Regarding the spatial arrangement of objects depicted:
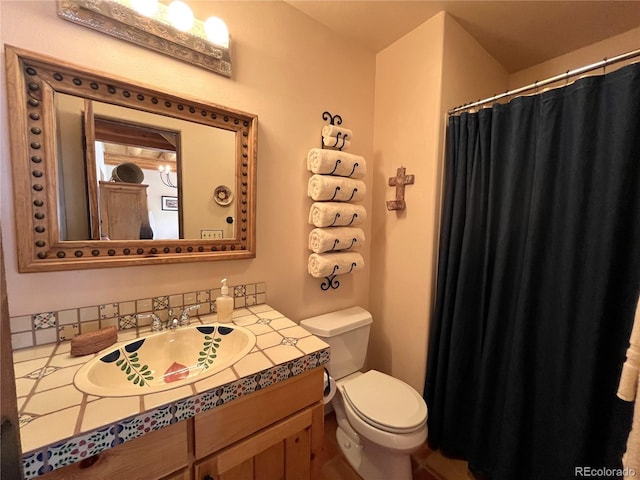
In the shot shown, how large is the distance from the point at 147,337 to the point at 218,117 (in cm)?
93

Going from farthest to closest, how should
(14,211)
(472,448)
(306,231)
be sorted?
(306,231), (472,448), (14,211)

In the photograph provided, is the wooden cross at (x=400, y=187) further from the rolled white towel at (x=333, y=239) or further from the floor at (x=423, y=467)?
the floor at (x=423, y=467)

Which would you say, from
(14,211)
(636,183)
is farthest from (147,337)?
(636,183)

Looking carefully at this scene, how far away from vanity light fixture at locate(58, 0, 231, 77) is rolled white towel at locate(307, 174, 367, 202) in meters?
0.63

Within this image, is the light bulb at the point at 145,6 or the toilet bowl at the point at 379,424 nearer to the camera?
the light bulb at the point at 145,6

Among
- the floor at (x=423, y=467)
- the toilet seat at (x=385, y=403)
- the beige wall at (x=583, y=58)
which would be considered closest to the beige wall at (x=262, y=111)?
the toilet seat at (x=385, y=403)

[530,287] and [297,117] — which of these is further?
Answer: [297,117]

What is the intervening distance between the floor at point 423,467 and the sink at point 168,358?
0.85 meters

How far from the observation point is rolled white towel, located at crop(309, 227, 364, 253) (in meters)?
1.39

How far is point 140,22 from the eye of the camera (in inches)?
37.6

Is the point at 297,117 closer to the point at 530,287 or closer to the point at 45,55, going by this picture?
the point at 45,55

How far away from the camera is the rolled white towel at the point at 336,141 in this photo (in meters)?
1.43

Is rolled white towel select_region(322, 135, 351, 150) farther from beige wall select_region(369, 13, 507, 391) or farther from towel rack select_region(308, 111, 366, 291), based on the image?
beige wall select_region(369, 13, 507, 391)

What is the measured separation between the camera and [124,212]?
38.7 inches
